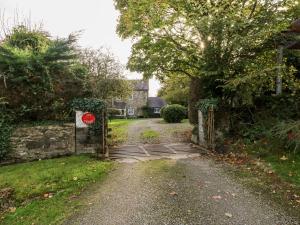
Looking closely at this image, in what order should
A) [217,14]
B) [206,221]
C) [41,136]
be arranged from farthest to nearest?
1. [217,14]
2. [41,136]
3. [206,221]

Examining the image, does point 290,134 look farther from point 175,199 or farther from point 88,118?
point 88,118

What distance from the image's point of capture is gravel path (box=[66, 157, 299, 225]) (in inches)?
188

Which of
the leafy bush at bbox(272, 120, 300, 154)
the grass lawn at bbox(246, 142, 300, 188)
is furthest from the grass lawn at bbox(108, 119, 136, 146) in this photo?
the leafy bush at bbox(272, 120, 300, 154)

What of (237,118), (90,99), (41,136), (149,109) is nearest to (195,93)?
(237,118)

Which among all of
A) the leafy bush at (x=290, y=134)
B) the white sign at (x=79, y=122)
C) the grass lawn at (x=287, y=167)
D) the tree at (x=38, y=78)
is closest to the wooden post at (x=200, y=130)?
the leafy bush at (x=290, y=134)

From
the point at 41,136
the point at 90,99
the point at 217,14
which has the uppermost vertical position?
the point at 217,14

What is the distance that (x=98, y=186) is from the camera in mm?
6773

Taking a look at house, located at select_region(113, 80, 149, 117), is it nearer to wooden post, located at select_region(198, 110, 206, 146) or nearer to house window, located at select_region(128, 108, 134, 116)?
house window, located at select_region(128, 108, 134, 116)

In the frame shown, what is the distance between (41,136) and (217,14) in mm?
8810

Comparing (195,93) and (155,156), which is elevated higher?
(195,93)

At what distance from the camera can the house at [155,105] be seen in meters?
48.6

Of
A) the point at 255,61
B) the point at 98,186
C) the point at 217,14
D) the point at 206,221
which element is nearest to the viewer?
the point at 206,221

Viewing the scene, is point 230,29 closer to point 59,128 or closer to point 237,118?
point 237,118

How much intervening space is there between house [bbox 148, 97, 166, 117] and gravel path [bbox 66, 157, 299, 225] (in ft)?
133
